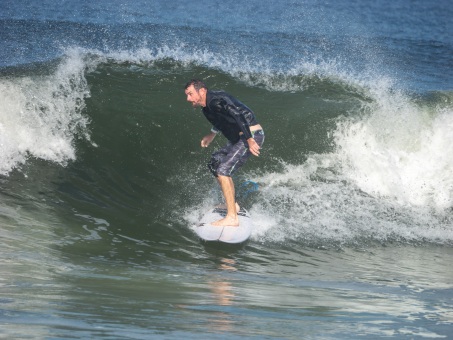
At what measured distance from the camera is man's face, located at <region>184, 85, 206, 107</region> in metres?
7.81

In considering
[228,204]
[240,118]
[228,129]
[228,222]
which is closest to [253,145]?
[240,118]

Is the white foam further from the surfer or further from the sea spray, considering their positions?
the sea spray

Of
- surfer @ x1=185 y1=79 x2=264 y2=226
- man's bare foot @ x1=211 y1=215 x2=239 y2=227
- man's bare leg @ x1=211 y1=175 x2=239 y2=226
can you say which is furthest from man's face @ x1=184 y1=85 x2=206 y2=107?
man's bare foot @ x1=211 y1=215 x2=239 y2=227

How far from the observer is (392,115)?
43.4ft

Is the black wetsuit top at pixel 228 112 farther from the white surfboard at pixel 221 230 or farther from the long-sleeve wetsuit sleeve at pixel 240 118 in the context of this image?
the white surfboard at pixel 221 230

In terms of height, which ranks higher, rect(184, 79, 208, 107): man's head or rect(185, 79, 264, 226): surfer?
rect(184, 79, 208, 107): man's head

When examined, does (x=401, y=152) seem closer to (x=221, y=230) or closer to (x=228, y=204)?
(x=228, y=204)

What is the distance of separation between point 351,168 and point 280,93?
2948 millimetres

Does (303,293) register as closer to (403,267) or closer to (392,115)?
(403,267)

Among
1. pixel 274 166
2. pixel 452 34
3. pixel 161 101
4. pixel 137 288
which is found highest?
pixel 452 34

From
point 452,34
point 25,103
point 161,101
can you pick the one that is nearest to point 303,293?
point 25,103

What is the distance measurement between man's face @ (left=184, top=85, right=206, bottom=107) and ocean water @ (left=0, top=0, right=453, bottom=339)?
5.04ft

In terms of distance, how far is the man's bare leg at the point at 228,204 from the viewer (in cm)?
815

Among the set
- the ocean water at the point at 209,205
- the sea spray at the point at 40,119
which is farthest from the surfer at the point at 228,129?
the sea spray at the point at 40,119
